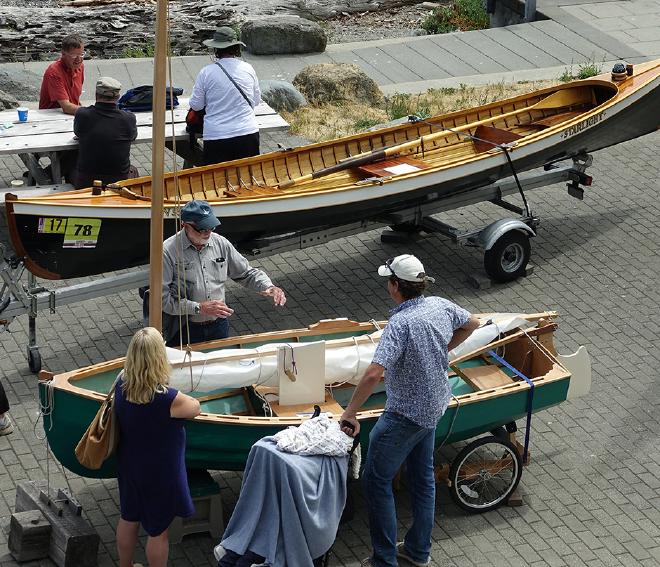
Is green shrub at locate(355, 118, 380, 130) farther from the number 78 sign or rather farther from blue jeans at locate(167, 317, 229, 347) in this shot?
blue jeans at locate(167, 317, 229, 347)

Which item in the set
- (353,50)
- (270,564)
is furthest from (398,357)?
(353,50)

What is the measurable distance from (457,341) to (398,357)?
0.52m

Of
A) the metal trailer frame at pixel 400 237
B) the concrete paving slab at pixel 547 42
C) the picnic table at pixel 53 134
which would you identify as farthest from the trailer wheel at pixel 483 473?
the concrete paving slab at pixel 547 42

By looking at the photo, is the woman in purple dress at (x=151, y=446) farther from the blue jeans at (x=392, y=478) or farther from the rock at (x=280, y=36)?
the rock at (x=280, y=36)

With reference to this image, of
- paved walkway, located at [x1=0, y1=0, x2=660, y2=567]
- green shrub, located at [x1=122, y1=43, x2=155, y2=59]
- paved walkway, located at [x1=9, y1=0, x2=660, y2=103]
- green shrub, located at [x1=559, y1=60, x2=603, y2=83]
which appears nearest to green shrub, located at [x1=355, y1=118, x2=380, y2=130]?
paved walkway, located at [x1=9, y1=0, x2=660, y2=103]

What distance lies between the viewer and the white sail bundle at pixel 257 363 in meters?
8.05

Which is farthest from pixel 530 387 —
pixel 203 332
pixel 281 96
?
pixel 281 96

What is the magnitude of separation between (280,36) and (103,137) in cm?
714

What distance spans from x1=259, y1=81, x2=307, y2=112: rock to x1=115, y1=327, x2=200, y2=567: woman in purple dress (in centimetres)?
846

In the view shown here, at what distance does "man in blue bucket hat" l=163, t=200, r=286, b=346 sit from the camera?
8492 mm

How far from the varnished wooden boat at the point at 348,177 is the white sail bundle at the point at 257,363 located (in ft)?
3.91

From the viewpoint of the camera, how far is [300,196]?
34.6 feet

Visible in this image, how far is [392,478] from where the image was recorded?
7453 millimetres

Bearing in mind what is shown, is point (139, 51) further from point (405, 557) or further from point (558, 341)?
point (405, 557)
